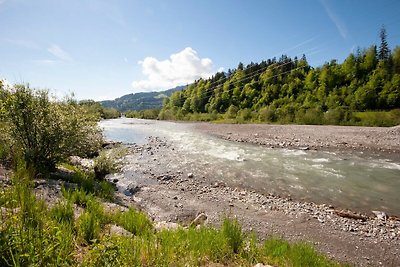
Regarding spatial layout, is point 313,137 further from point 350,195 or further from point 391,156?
point 350,195

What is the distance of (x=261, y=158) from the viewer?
2408cm

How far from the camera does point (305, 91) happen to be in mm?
95438

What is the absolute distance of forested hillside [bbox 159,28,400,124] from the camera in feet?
222

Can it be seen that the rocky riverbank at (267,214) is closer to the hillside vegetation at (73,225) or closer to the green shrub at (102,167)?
the green shrub at (102,167)

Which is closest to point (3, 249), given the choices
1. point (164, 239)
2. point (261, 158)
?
point (164, 239)

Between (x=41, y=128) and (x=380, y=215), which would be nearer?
(x=380, y=215)

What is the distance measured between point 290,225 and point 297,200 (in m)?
3.41

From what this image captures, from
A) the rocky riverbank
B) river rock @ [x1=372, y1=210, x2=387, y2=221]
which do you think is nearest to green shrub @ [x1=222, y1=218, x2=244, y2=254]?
the rocky riverbank

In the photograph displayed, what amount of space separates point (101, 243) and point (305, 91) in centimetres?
10277

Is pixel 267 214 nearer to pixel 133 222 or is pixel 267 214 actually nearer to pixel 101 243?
pixel 133 222

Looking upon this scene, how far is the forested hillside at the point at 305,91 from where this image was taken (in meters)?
67.8

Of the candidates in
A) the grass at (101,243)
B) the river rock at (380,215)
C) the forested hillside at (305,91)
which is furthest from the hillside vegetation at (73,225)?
the forested hillside at (305,91)

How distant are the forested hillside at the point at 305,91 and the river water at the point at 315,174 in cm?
3541

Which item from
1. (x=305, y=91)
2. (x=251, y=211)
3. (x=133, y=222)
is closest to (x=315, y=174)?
(x=251, y=211)
